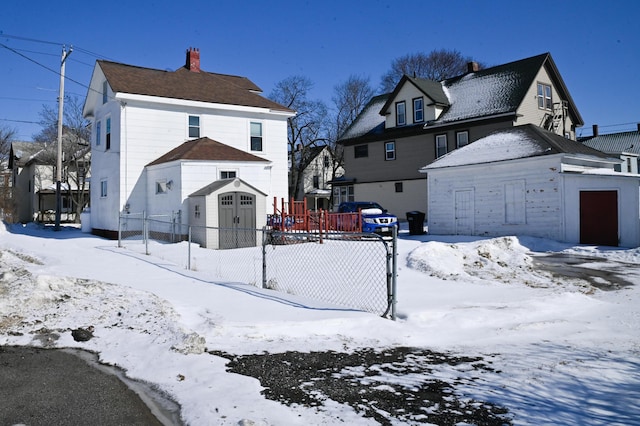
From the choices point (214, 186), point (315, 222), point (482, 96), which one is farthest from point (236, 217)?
point (482, 96)

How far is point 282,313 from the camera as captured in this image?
7.66m

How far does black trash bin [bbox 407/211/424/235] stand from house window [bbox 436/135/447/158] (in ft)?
30.7

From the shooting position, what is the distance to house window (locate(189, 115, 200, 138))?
25461 mm

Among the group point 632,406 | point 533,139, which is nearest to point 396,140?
point 533,139

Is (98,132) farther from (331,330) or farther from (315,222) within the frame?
(331,330)

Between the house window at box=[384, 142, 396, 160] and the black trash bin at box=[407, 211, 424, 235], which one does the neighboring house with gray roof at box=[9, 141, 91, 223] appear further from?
the black trash bin at box=[407, 211, 424, 235]

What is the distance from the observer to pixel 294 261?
49.9ft

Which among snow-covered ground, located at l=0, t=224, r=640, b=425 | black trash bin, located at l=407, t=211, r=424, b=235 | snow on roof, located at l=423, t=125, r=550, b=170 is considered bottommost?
snow-covered ground, located at l=0, t=224, r=640, b=425

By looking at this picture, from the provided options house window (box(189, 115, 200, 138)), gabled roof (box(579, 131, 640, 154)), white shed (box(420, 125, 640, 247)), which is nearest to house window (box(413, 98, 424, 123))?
white shed (box(420, 125, 640, 247))

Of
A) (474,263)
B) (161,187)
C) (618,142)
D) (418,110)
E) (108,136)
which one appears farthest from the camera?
(618,142)

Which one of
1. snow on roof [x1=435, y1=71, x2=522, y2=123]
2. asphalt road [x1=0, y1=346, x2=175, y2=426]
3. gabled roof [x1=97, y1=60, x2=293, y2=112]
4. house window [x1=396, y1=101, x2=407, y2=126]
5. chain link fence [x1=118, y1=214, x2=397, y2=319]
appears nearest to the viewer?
asphalt road [x1=0, y1=346, x2=175, y2=426]

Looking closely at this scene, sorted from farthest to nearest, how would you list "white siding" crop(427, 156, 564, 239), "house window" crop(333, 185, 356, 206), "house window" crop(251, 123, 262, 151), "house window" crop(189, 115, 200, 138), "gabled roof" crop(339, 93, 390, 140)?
"house window" crop(333, 185, 356, 206)
"gabled roof" crop(339, 93, 390, 140)
"house window" crop(251, 123, 262, 151)
"house window" crop(189, 115, 200, 138)
"white siding" crop(427, 156, 564, 239)

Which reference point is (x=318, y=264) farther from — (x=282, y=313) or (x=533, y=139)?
(x=533, y=139)

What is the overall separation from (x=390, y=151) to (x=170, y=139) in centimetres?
1682
